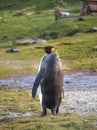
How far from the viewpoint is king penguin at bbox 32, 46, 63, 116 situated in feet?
44.0

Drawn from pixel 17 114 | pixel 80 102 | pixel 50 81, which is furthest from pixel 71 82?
pixel 50 81

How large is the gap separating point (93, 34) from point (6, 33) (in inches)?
396

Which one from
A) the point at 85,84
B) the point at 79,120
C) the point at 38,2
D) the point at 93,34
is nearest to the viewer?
the point at 79,120

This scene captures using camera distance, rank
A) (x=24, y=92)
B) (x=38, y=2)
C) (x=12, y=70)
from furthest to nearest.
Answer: (x=38, y=2) → (x=12, y=70) → (x=24, y=92)

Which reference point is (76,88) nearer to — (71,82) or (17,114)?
(71,82)

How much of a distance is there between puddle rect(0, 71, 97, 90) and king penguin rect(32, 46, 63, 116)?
25.0 feet

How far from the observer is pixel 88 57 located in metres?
30.5

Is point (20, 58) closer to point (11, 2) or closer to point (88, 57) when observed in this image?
point (88, 57)

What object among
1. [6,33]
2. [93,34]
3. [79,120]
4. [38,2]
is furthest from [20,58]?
[38,2]

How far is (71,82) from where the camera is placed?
23.4 meters

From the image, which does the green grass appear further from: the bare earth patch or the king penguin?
the bare earth patch

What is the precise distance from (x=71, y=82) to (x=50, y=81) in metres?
10.0

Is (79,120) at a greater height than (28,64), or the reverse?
(79,120)

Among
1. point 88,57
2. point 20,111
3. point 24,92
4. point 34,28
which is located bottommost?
point 34,28
